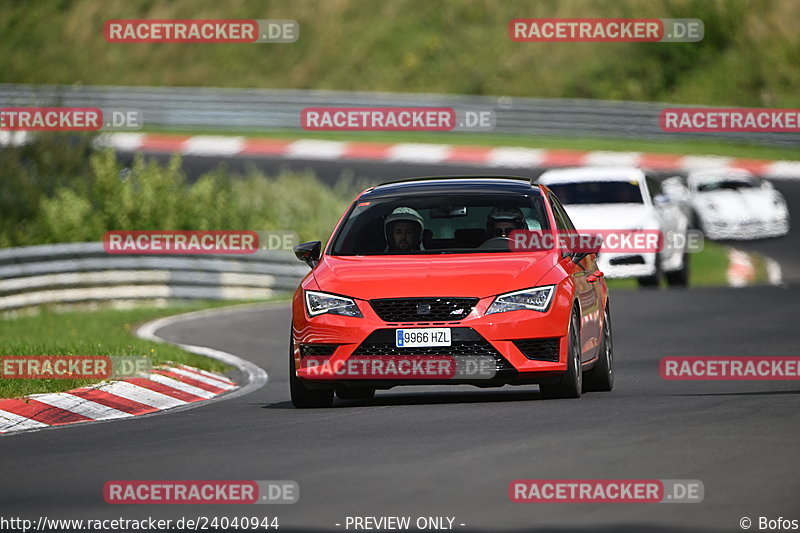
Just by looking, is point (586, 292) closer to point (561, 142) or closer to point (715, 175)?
point (715, 175)

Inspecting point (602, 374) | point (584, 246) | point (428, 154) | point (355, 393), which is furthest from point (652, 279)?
point (428, 154)

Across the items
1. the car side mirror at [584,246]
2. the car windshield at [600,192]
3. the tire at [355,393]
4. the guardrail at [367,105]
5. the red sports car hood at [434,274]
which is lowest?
the tire at [355,393]

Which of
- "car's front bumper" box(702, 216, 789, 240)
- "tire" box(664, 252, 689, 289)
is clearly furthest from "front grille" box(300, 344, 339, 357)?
"car's front bumper" box(702, 216, 789, 240)

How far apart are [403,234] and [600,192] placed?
41.0 ft

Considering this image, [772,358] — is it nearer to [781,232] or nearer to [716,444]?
[716,444]

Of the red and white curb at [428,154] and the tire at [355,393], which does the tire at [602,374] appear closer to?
the tire at [355,393]

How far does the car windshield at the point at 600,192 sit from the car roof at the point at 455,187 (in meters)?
11.2

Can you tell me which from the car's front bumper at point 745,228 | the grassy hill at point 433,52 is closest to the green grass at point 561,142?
the grassy hill at point 433,52

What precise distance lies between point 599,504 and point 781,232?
2505 centimetres

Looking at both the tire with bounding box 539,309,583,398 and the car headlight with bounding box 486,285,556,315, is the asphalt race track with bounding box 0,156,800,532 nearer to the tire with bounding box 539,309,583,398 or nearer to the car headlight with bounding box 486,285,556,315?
the tire with bounding box 539,309,583,398

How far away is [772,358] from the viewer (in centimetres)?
1561

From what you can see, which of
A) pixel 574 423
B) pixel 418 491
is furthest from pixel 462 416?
pixel 418 491

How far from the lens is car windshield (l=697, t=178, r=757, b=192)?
1243 inches

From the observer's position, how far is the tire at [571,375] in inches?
465
